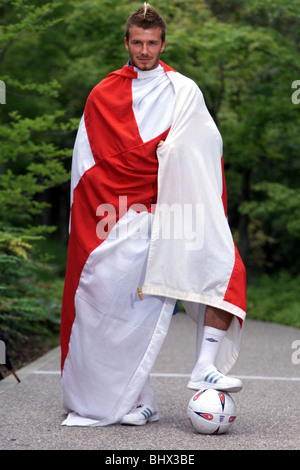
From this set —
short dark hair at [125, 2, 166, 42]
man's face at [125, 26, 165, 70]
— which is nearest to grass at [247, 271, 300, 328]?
man's face at [125, 26, 165, 70]

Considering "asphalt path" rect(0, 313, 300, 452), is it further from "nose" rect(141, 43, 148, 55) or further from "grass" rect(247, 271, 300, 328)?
"grass" rect(247, 271, 300, 328)

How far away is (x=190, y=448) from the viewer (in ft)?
12.7

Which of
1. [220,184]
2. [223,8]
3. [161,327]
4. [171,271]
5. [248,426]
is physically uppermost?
[223,8]

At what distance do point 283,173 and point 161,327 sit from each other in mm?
12461

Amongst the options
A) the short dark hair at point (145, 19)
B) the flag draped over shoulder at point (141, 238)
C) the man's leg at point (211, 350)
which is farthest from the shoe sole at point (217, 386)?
the short dark hair at point (145, 19)

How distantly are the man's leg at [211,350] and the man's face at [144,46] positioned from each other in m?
1.35

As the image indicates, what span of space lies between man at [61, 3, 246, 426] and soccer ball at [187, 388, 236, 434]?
113 millimetres

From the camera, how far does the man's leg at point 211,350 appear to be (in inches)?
165

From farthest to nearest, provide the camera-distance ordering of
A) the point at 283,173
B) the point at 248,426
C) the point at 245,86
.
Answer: the point at 283,173 < the point at 245,86 < the point at 248,426

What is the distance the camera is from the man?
14.1ft

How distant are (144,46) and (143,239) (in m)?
1.03

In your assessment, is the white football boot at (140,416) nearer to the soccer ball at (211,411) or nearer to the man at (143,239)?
the man at (143,239)
